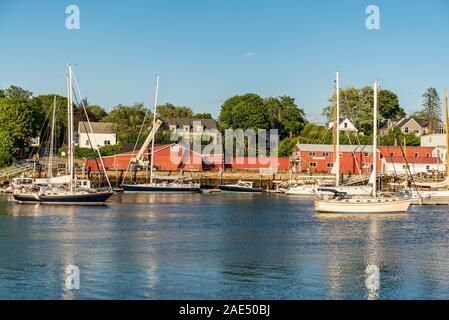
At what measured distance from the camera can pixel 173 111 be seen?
151000 millimetres

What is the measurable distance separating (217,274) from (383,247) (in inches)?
454

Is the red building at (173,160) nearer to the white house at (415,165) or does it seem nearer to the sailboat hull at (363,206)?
the white house at (415,165)

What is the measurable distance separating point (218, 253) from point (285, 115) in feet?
342

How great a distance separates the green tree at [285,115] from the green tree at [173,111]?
1682cm

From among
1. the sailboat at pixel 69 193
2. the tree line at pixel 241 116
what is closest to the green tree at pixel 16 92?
the tree line at pixel 241 116

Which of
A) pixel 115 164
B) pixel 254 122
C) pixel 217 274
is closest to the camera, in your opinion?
pixel 217 274

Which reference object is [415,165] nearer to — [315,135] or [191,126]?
[315,135]

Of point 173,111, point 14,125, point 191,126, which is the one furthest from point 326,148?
point 173,111

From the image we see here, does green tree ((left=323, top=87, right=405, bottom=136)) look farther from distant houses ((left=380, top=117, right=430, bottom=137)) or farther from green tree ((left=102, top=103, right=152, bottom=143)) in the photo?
green tree ((left=102, top=103, right=152, bottom=143))

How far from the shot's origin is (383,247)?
39719 mm

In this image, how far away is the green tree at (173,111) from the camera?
14900cm

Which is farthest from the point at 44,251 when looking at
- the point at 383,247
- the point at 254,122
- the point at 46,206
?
the point at 254,122

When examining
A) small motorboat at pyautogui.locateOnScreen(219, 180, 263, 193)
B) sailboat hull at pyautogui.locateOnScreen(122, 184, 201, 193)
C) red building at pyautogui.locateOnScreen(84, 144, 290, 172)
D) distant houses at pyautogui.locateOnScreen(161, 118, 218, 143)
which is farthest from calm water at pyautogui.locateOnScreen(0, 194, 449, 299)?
distant houses at pyautogui.locateOnScreen(161, 118, 218, 143)
